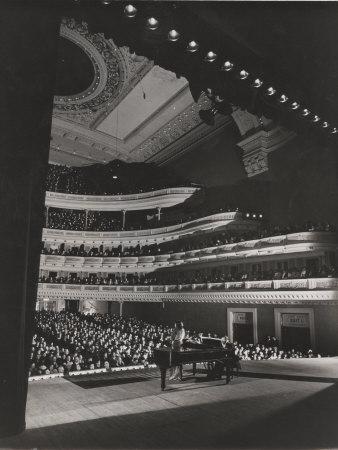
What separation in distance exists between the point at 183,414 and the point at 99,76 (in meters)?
22.3

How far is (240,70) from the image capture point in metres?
7.05

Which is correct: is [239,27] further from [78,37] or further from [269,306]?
[78,37]

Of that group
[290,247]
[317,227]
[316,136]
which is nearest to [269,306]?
[290,247]

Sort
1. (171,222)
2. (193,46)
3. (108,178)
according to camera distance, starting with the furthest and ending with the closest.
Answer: (108,178) → (171,222) → (193,46)

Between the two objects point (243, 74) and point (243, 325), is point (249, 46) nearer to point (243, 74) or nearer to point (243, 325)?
point (243, 74)

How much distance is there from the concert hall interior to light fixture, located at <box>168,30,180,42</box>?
11 cm

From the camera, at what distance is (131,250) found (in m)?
29.0

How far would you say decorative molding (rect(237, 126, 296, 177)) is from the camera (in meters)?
21.1

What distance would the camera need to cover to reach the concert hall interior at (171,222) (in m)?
4.81

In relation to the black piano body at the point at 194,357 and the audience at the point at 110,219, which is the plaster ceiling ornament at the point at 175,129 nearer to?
the audience at the point at 110,219

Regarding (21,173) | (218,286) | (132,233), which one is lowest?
(218,286)

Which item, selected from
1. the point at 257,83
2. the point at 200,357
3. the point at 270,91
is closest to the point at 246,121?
the point at 270,91

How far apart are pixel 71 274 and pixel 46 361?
20993 millimetres

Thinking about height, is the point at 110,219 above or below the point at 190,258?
above
